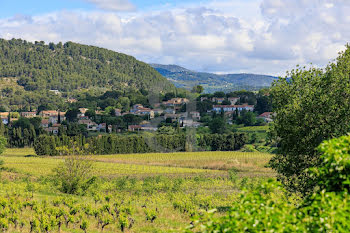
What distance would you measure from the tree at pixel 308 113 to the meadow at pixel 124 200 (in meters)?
5.54

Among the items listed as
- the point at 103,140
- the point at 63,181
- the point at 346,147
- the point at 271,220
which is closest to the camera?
the point at 271,220

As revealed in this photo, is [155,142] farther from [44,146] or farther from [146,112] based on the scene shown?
[146,112]

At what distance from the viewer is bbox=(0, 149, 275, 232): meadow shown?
24380mm

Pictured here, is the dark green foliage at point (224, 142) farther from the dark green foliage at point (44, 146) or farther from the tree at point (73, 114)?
the tree at point (73, 114)

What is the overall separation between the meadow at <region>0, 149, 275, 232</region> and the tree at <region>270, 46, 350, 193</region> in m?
5.54

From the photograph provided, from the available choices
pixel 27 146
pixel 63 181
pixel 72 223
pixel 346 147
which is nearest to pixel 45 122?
pixel 27 146

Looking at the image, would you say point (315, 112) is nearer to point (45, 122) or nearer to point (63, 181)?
point (63, 181)

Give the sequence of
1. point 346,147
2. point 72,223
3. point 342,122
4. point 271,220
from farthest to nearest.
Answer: point 72,223 < point 342,122 < point 346,147 < point 271,220

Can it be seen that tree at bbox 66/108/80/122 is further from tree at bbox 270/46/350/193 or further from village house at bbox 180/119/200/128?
tree at bbox 270/46/350/193

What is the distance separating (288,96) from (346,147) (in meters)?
18.1

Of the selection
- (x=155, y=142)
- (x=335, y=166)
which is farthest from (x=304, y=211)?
(x=155, y=142)

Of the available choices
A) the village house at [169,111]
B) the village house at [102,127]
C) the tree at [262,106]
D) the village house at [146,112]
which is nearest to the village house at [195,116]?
the village house at [169,111]

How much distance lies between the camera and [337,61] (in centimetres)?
2738

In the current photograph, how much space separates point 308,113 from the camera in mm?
25094
